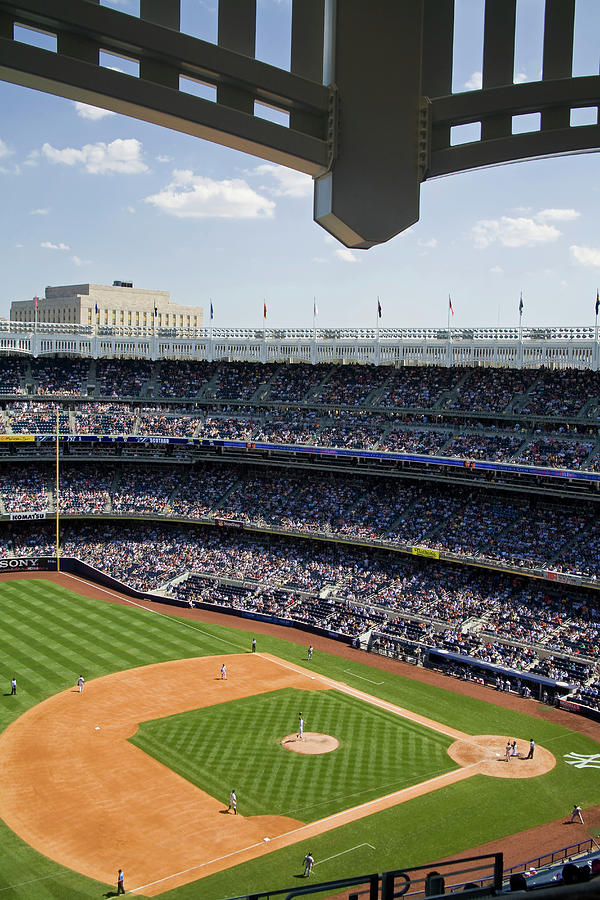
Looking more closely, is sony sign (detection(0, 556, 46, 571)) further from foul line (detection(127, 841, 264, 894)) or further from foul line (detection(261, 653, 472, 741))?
foul line (detection(127, 841, 264, 894))

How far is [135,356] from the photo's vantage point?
2505 inches

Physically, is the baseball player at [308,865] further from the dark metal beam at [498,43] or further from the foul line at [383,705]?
the dark metal beam at [498,43]

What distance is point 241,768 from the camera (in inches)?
1077

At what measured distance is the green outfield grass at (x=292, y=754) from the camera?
2573cm

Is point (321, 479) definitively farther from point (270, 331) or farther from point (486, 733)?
point (486, 733)

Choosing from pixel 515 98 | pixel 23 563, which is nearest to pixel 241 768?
pixel 515 98

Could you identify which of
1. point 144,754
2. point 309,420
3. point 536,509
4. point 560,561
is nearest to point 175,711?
point 144,754

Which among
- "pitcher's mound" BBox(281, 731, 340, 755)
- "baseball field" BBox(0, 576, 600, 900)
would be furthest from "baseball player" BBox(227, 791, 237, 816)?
"pitcher's mound" BBox(281, 731, 340, 755)

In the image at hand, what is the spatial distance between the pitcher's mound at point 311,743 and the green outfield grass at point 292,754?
0.28 meters

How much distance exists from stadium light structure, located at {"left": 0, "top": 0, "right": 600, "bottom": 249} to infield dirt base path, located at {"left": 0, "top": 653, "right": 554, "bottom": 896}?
21.5m

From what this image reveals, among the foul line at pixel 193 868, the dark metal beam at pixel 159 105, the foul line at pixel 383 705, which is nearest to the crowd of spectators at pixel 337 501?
the foul line at pixel 383 705

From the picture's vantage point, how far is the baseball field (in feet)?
73.3

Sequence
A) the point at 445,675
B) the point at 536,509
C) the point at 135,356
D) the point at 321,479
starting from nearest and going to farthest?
the point at 445,675 < the point at 536,509 < the point at 321,479 < the point at 135,356

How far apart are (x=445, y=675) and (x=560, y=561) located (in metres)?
7.73
